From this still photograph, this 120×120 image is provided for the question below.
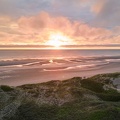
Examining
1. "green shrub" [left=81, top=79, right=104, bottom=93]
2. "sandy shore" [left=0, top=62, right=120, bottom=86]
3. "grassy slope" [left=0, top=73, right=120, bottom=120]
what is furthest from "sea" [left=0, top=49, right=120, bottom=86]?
"grassy slope" [left=0, top=73, right=120, bottom=120]

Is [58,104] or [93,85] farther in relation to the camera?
[93,85]

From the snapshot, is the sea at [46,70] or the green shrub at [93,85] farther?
the sea at [46,70]

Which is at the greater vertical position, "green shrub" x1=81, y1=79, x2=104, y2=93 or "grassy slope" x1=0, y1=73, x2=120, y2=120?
"green shrub" x1=81, y1=79, x2=104, y2=93

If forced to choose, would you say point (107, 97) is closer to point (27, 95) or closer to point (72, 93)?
point (72, 93)

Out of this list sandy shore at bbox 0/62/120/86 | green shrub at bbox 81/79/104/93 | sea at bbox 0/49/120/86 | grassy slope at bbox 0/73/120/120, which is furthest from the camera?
sea at bbox 0/49/120/86

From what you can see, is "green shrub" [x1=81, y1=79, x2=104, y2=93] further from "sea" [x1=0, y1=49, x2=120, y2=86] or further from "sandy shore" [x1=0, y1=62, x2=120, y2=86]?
"sea" [x1=0, y1=49, x2=120, y2=86]

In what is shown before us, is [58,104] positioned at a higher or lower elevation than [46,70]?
lower

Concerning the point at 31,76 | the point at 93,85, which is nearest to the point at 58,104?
the point at 93,85

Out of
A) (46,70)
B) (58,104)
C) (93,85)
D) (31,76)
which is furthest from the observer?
(46,70)

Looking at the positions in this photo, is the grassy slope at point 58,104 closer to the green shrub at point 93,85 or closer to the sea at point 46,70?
the green shrub at point 93,85

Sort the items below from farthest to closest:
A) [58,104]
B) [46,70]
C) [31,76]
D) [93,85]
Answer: [46,70]
[31,76]
[93,85]
[58,104]

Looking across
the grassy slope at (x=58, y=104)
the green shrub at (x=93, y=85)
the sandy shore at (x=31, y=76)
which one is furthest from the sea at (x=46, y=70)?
the grassy slope at (x=58, y=104)

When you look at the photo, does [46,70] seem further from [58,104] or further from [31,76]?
[58,104]

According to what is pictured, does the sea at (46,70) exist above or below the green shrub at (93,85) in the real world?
above
